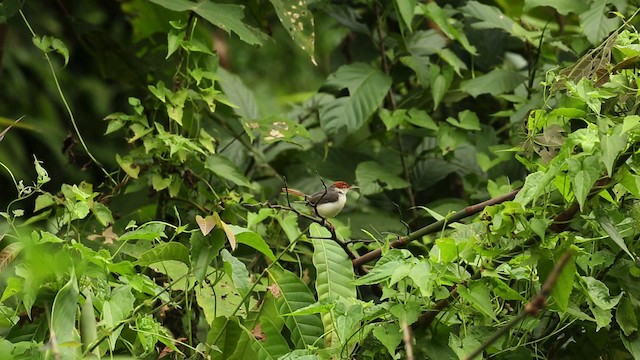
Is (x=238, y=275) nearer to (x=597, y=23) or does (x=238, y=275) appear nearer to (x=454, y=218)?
(x=454, y=218)

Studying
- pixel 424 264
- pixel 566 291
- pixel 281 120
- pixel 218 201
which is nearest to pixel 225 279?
pixel 218 201

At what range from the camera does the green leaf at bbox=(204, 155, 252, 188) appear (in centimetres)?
245

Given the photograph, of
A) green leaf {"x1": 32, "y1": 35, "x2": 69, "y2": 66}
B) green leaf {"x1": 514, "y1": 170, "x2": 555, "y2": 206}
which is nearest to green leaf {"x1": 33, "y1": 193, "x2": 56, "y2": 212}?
green leaf {"x1": 32, "y1": 35, "x2": 69, "y2": 66}

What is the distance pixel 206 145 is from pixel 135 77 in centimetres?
56

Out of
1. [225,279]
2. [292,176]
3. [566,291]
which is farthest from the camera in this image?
[292,176]

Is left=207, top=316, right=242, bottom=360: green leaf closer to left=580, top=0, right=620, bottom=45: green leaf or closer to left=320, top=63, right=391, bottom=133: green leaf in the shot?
left=320, top=63, right=391, bottom=133: green leaf

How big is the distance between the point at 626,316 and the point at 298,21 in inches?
51.8

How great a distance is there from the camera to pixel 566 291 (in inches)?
59.7

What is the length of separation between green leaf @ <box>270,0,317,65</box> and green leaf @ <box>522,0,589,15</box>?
2.08ft

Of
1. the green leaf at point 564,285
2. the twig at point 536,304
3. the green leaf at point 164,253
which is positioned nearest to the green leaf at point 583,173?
the green leaf at point 564,285

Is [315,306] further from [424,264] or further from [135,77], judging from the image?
[135,77]

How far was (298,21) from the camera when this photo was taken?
2652mm

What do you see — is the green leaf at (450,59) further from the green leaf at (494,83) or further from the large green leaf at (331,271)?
the large green leaf at (331,271)

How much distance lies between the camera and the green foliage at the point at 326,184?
5.16 feet
